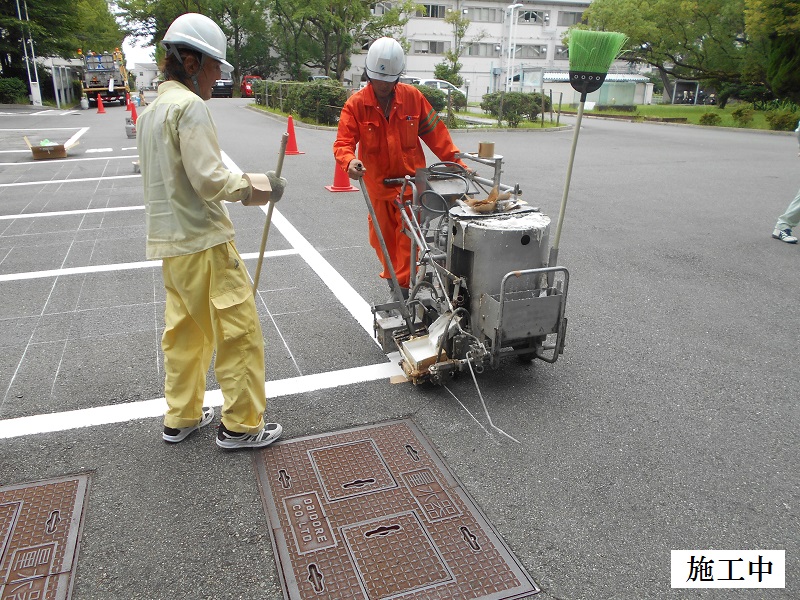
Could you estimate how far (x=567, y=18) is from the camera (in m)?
59.3

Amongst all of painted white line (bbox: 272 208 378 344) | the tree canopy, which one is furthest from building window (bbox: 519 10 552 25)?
painted white line (bbox: 272 208 378 344)

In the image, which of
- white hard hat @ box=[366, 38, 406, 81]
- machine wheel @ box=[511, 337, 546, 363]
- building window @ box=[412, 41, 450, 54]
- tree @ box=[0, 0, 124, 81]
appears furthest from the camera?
building window @ box=[412, 41, 450, 54]

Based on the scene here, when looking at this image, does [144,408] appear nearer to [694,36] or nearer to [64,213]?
[64,213]

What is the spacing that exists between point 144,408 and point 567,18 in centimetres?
6537

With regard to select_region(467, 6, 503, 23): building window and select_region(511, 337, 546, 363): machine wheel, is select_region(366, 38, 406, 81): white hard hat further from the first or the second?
select_region(467, 6, 503, 23): building window

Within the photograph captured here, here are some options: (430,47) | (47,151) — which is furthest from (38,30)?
(430,47)

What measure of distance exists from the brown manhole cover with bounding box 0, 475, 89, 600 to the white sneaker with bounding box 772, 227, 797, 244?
7753 mm

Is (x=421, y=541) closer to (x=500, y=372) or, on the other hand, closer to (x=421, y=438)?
(x=421, y=438)

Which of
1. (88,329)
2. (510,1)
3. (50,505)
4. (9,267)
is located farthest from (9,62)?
(510,1)

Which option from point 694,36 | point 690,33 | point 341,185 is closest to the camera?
point 341,185

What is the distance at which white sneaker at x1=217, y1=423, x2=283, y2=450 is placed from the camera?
3123 mm

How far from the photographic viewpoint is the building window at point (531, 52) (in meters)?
58.5

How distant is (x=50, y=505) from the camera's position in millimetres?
2740

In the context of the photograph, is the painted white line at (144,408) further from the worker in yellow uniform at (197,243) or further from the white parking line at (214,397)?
the worker in yellow uniform at (197,243)
